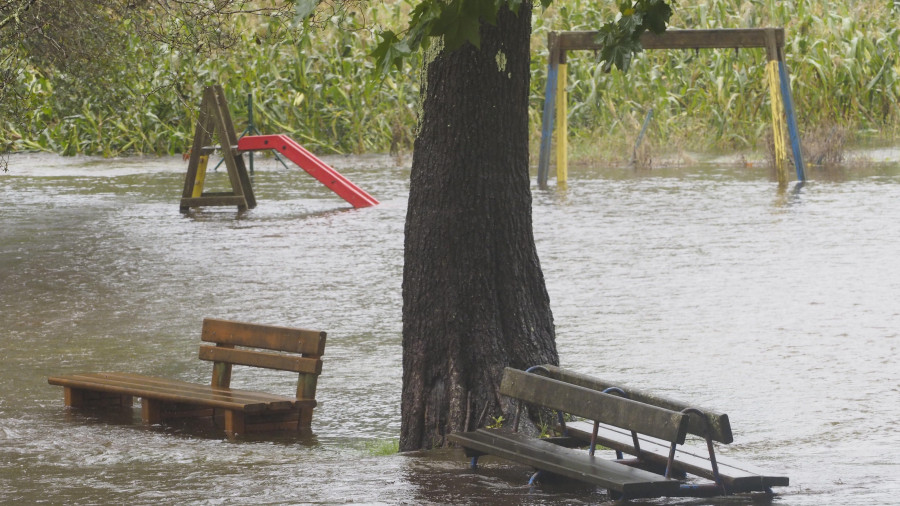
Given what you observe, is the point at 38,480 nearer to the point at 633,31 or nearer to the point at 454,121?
the point at 454,121

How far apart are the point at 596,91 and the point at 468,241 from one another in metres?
18.2

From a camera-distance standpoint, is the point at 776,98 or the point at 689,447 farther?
the point at 776,98

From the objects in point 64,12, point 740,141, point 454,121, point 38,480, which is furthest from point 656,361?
point 740,141

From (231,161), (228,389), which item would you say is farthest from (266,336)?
(231,161)

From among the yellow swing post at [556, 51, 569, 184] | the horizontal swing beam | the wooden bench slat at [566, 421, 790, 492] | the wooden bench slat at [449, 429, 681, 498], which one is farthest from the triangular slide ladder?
the wooden bench slat at [449, 429, 681, 498]

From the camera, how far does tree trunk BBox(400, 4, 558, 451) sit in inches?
261

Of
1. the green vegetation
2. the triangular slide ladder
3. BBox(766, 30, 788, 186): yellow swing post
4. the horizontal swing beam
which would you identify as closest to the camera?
the triangular slide ladder

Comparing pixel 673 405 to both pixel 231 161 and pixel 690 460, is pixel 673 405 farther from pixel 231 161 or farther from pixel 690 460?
pixel 231 161

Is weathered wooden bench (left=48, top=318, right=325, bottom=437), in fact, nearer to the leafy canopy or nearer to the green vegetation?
the leafy canopy

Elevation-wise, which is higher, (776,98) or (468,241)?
(776,98)

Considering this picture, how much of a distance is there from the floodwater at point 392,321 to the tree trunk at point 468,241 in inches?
15.6

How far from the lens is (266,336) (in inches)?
290

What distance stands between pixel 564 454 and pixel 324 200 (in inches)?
522

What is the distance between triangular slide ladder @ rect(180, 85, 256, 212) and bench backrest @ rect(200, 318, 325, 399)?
9.58 metres
